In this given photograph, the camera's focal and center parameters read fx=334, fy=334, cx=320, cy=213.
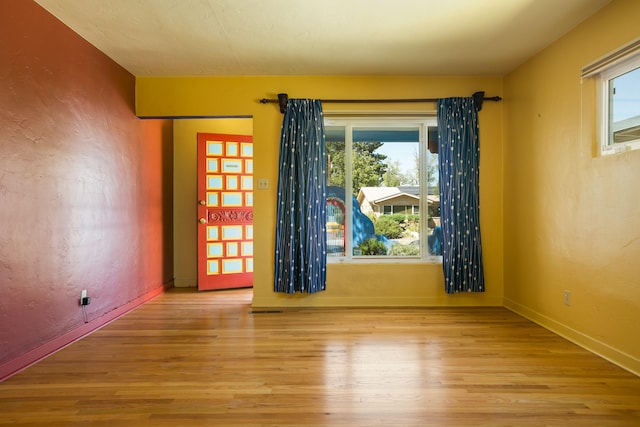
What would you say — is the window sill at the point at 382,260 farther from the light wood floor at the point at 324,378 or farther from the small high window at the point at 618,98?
the small high window at the point at 618,98

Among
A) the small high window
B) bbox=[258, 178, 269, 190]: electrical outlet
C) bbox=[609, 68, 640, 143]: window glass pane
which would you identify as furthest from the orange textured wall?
bbox=[609, 68, 640, 143]: window glass pane

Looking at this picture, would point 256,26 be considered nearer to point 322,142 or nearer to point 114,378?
point 322,142

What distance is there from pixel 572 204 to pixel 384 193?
66.0 inches

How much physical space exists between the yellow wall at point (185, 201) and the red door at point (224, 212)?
25 centimetres

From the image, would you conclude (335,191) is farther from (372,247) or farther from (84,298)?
(84,298)

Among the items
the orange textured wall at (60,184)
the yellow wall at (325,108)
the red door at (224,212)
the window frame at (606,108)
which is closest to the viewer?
the orange textured wall at (60,184)

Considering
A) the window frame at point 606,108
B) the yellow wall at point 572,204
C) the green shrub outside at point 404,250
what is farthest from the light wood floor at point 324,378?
the window frame at point 606,108

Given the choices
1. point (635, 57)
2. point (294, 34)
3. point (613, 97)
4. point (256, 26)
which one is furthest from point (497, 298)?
point (256, 26)

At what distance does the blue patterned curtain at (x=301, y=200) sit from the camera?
3.49 meters

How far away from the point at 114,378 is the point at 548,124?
3.82 m

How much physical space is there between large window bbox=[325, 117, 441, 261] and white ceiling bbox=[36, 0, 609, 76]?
2.20 feet

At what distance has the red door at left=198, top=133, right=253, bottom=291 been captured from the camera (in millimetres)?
4426

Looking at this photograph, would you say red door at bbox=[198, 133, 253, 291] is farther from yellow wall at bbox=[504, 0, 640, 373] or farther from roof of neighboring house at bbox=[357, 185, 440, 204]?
yellow wall at bbox=[504, 0, 640, 373]

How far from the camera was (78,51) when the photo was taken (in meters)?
2.73
